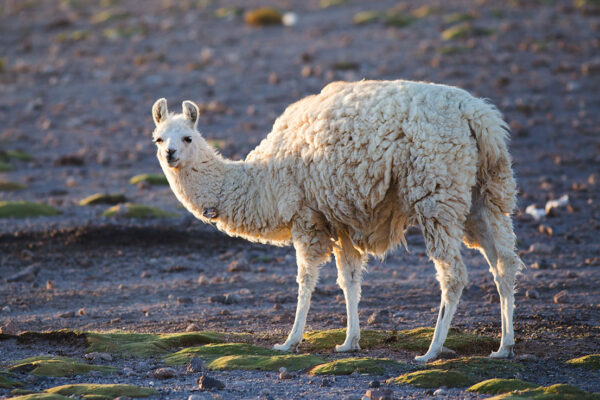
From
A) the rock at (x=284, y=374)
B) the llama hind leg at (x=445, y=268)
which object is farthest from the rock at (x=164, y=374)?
the llama hind leg at (x=445, y=268)

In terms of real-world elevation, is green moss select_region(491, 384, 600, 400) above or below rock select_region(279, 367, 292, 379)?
below

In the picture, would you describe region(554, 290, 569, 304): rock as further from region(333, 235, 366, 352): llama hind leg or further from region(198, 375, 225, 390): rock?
region(198, 375, 225, 390): rock

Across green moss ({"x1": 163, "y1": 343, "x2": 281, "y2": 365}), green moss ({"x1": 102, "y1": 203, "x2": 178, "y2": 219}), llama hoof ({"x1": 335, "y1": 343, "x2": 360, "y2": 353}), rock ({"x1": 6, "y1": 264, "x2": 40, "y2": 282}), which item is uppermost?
green moss ({"x1": 102, "y1": 203, "x2": 178, "y2": 219})

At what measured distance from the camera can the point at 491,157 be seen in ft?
32.7

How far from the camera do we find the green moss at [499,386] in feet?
27.7

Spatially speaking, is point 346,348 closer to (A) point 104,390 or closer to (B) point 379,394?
(B) point 379,394

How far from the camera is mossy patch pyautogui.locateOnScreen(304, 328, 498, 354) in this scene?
1041cm

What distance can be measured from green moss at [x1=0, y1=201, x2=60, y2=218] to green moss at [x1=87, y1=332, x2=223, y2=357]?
8.07 metres

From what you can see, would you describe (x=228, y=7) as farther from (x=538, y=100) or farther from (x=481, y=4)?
(x=538, y=100)

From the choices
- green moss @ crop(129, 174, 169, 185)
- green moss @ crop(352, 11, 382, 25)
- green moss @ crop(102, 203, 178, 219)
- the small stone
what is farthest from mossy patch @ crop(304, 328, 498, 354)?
green moss @ crop(352, 11, 382, 25)

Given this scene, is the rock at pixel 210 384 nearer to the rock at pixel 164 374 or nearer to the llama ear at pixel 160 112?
the rock at pixel 164 374

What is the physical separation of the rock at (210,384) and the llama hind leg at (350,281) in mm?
2156

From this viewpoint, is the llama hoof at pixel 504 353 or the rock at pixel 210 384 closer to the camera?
the rock at pixel 210 384

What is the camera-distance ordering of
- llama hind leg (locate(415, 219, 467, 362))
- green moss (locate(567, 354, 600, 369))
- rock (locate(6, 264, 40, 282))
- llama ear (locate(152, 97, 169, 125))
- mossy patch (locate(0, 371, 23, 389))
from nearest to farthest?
mossy patch (locate(0, 371, 23, 389)), green moss (locate(567, 354, 600, 369)), llama hind leg (locate(415, 219, 467, 362)), llama ear (locate(152, 97, 169, 125)), rock (locate(6, 264, 40, 282))
